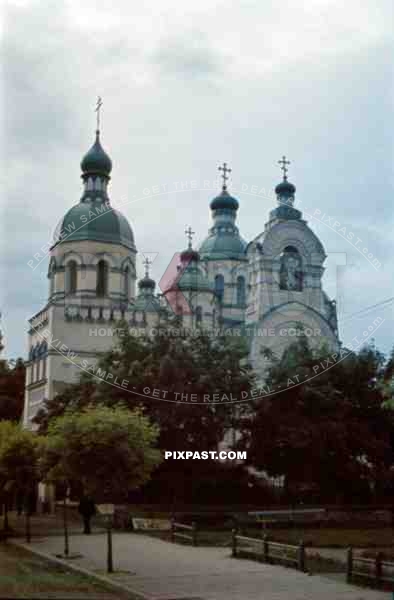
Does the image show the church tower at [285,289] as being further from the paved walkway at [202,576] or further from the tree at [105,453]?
the tree at [105,453]

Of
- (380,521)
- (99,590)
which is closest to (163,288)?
(380,521)

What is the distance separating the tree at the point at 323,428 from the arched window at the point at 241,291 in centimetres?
1955

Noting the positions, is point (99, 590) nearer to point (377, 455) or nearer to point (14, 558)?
point (14, 558)

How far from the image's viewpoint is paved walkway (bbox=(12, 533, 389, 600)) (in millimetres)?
13852

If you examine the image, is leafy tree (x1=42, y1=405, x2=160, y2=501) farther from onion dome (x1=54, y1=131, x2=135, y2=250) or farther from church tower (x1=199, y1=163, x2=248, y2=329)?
church tower (x1=199, y1=163, x2=248, y2=329)

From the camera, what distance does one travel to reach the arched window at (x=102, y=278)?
141 ft

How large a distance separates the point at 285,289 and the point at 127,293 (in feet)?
29.1

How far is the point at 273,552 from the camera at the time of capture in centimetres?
1811

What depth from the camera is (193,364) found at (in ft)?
100

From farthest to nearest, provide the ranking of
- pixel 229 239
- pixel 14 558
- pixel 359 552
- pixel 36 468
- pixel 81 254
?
pixel 229 239
pixel 81 254
pixel 36 468
pixel 359 552
pixel 14 558

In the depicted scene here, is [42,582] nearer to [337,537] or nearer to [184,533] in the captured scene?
[184,533]

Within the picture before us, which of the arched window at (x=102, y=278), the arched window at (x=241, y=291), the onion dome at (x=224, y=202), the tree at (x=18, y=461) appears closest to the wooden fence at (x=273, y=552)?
the tree at (x=18, y=461)

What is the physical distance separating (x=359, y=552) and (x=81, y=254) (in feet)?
87.2

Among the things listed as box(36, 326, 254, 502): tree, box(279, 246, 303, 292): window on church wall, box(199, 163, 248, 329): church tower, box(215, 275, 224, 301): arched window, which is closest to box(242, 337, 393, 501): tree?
box(36, 326, 254, 502): tree
